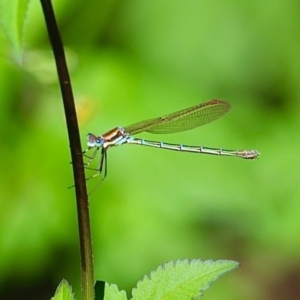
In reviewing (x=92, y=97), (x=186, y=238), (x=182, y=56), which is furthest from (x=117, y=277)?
(x=182, y=56)

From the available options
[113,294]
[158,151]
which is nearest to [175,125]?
[158,151]

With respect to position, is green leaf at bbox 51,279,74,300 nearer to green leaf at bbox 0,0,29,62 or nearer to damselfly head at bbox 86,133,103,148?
green leaf at bbox 0,0,29,62

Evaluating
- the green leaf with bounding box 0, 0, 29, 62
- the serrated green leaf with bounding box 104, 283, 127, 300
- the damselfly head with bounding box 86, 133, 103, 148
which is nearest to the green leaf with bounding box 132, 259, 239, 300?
the serrated green leaf with bounding box 104, 283, 127, 300

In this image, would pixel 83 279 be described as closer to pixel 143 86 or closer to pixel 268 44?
pixel 143 86

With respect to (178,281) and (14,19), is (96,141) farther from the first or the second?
(14,19)

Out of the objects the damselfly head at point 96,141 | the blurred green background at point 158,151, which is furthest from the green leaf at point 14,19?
the blurred green background at point 158,151

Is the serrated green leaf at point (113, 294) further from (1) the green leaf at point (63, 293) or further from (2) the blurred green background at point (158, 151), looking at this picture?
(2) the blurred green background at point (158, 151)

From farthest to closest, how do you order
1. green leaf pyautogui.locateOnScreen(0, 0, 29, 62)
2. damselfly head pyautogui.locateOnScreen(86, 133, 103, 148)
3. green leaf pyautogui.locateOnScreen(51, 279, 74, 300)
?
1. damselfly head pyautogui.locateOnScreen(86, 133, 103, 148)
2. green leaf pyautogui.locateOnScreen(51, 279, 74, 300)
3. green leaf pyautogui.locateOnScreen(0, 0, 29, 62)
